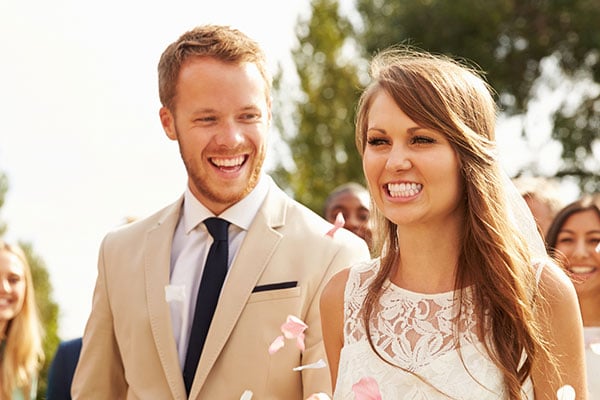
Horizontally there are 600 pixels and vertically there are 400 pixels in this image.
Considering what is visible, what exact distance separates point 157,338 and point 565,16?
24034 mm

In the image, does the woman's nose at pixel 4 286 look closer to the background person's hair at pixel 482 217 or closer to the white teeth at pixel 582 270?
the white teeth at pixel 582 270

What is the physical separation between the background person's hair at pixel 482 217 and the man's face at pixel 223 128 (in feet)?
3.30

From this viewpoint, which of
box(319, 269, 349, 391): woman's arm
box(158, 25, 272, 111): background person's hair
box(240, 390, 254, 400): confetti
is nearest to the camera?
box(319, 269, 349, 391): woman's arm

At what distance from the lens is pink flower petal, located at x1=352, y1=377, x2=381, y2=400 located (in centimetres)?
423

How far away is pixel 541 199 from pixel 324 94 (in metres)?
22.4

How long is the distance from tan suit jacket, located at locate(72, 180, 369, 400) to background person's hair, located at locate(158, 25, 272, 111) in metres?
0.53

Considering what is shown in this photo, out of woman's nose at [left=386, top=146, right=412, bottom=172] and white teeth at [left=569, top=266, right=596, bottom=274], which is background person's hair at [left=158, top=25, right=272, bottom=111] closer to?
woman's nose at [left=386, top=146, right=412, bottom=172]

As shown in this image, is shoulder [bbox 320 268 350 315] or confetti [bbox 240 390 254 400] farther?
confetti [bbox 240 390 254 400]

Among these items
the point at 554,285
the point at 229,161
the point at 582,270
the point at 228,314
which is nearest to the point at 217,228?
the point at 229,161

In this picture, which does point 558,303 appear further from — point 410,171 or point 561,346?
point 410,171

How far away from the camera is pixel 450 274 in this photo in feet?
14.5

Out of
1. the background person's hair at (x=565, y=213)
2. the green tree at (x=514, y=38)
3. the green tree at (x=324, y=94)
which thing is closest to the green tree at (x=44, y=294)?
the green tree at (x=324, y=94)

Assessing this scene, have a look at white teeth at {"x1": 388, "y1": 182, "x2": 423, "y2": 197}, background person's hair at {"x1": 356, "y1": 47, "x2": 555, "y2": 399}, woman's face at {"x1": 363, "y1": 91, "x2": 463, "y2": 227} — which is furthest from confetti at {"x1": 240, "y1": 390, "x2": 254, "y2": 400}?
white teeth at {"x1": 388, "y1": 182, "x2": 423, "y2": 197}

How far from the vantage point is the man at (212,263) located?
5.14 m
